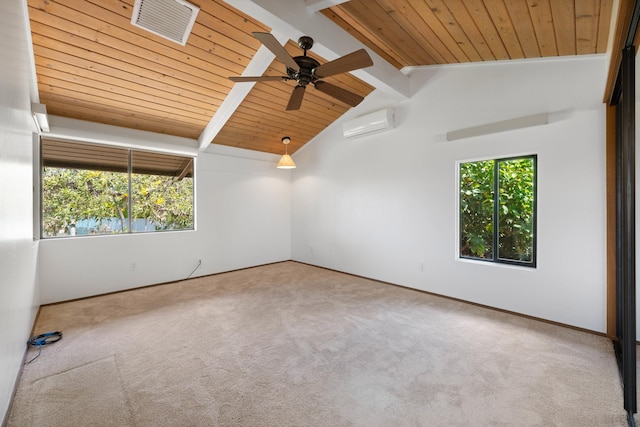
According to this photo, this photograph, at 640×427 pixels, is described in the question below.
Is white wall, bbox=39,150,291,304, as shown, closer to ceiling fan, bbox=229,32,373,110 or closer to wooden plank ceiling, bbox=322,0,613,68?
ceiling fan, bbox=229,32,373,110

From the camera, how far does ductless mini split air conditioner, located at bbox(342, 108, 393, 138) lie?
4605 mm

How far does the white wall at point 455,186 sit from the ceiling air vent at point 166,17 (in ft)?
10.00

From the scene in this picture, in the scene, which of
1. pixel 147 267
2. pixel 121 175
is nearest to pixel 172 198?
pixel 121 175

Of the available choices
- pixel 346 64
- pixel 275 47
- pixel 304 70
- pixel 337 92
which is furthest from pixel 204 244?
pixel 346 64

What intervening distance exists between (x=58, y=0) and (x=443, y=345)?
4591 millimetres

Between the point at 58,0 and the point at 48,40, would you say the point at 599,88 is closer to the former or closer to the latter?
the point at 58,0

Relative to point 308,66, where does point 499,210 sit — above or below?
below

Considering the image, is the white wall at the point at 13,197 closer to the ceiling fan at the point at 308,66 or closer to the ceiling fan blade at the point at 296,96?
the ceiling fan at the point at 308,66

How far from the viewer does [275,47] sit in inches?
89.0

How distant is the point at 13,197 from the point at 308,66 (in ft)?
→ 8.09

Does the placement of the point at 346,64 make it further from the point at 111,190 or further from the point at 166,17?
the point at 111,190

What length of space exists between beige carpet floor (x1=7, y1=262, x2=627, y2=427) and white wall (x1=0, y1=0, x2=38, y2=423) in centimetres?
33

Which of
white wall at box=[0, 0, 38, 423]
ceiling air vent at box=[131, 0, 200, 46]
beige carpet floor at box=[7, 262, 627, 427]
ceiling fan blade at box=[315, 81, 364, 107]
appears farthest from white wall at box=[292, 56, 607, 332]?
white wall at box=[0, 0, 38, 423]

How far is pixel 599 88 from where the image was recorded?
2.92m
